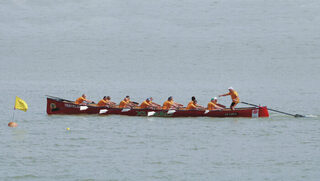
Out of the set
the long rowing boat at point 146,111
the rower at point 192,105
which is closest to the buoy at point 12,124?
the long rowing boat at point 146,111

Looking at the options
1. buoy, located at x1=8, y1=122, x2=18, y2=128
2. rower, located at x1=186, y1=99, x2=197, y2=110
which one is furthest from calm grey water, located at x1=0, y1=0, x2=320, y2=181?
rower, located at x1=186, y1=99, x2=197, y2=110

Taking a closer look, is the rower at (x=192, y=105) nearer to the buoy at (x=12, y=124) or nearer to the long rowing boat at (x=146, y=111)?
the long rowing boat at (x=146, y=111)

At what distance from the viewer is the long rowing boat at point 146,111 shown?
37250 millimetres

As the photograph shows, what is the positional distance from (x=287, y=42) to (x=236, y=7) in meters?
26.8

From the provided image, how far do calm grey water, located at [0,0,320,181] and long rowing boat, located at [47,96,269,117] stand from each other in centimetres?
49

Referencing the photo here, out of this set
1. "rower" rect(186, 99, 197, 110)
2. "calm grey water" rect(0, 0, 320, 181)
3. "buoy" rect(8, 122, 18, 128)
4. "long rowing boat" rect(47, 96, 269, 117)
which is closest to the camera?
"calm grey water" rect(0, 0, 320, 181)

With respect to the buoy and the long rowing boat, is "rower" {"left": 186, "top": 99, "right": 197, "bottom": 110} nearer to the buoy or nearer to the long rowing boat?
the long rowing boat

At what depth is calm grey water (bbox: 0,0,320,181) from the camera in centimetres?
2638

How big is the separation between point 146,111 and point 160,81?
33.6 m

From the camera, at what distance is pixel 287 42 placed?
3831 inches

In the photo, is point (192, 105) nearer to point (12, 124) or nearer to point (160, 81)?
point (12, 124)

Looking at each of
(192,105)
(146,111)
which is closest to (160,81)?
(146,111)

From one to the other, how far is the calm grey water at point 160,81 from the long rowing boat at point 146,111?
0.49 metres

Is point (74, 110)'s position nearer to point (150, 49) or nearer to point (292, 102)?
point (292, 102)
